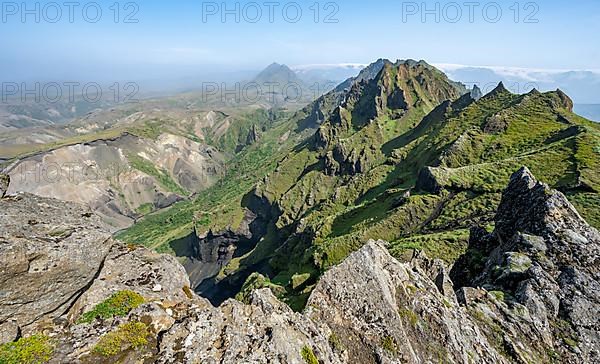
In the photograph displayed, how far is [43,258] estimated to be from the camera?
15609 millimetres

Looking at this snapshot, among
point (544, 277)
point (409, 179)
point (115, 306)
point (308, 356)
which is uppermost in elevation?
point (115, 306)

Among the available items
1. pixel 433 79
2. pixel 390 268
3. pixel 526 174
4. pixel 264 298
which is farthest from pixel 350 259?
pixel 433 79

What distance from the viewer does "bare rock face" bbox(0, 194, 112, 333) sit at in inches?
531

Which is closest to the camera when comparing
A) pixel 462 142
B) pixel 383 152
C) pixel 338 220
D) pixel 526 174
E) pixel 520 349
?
pixel 520 349

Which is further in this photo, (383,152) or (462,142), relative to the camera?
(383,152)

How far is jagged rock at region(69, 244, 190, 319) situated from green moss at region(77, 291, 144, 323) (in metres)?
0.55

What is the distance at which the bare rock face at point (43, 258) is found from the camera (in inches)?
531

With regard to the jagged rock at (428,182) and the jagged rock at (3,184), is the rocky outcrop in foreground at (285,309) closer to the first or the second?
the jagged rock at (3,184)

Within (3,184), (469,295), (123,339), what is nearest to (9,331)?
(123,339)

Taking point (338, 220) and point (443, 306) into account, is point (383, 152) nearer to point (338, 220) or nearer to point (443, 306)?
point (338, 220)

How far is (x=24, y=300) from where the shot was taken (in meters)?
13.8

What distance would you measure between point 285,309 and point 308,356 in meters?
2.89

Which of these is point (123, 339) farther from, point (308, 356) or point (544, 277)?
point (544, 277)

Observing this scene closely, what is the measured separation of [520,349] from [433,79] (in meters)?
194
